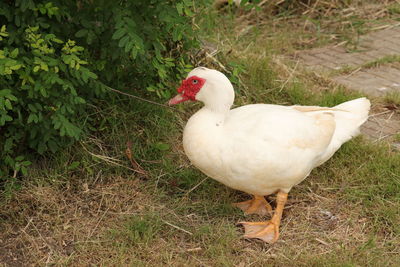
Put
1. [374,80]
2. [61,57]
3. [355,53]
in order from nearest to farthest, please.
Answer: [61,57] < [374,80] < [355,53]

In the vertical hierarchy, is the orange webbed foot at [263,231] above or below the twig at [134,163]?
below

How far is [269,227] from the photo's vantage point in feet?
11.6

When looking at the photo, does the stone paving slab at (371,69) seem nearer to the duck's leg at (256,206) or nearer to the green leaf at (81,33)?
the duck's leg at (256,206)

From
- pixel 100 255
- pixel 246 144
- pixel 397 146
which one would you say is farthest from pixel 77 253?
pixel 397 146

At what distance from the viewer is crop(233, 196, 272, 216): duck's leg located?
373 cm

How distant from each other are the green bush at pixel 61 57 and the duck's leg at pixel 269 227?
100cm

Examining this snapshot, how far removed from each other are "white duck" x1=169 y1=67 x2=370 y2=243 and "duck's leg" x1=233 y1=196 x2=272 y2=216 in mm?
172

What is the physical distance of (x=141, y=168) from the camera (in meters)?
3.96

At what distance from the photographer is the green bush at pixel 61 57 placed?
3277 mm

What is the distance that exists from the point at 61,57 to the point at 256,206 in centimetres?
138

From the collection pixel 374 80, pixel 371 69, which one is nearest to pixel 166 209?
pixel 374 80

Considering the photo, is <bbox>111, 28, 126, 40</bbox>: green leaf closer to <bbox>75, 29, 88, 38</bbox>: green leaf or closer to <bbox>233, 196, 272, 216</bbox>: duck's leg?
<bbox>75, 29, 88, 38</bbox>: green leaf

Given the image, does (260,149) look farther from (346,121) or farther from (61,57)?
(61,57)

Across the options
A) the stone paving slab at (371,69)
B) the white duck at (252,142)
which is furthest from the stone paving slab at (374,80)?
the white duck at (252,142)
